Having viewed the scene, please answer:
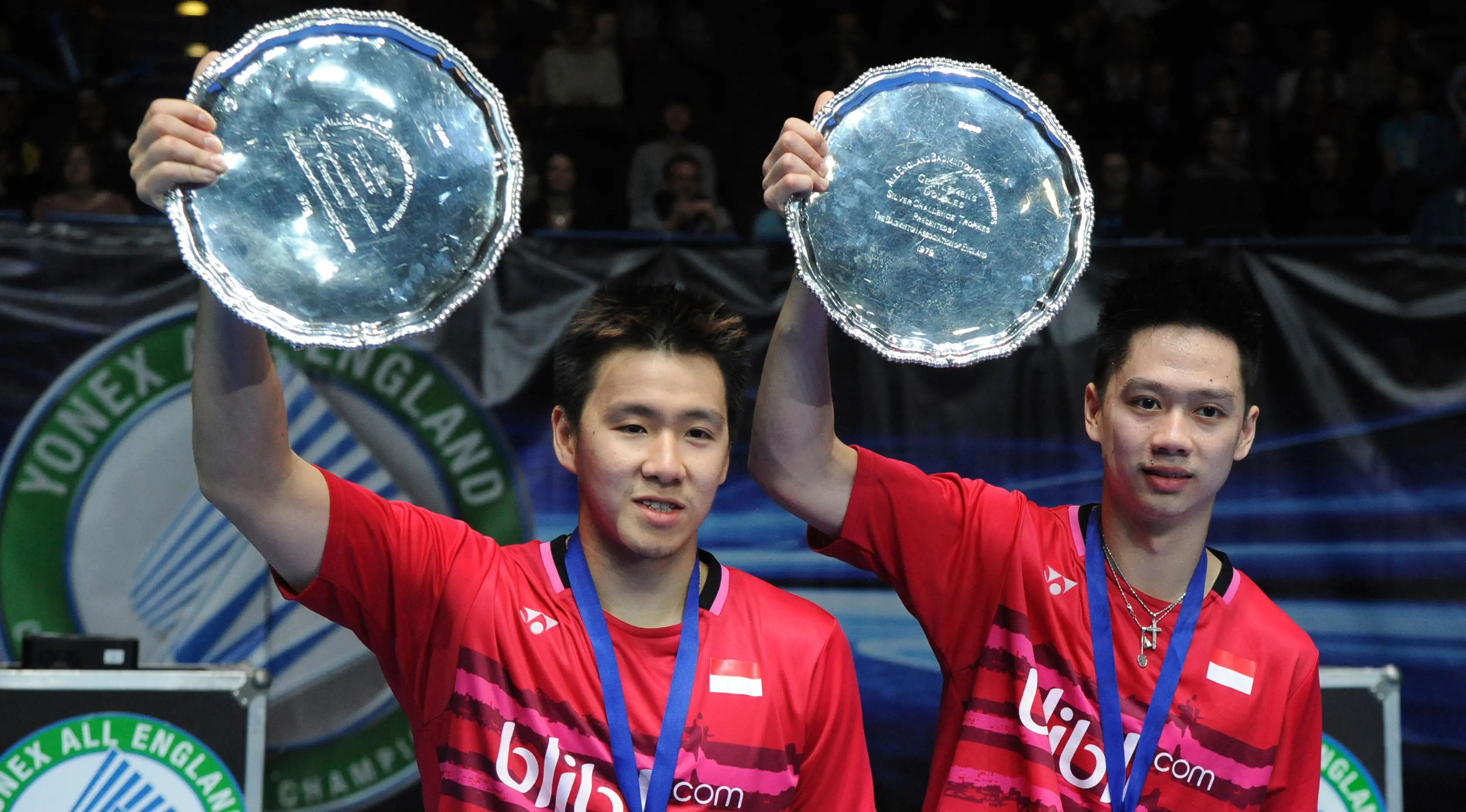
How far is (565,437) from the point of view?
232 cm

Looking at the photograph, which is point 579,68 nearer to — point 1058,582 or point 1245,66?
point 1245,66

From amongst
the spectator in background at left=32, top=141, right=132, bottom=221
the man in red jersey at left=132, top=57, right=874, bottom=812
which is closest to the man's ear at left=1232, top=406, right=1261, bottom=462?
the man in red jersey at left=132, top=57, right=874, bottom=812

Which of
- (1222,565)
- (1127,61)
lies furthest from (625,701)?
(1127,61)

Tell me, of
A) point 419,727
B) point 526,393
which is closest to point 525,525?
point 526,393

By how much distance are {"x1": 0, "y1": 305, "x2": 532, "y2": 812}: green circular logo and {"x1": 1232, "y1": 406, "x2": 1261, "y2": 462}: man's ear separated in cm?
268

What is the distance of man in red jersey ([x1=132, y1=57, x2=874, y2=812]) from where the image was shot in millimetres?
2020

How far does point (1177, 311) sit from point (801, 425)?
29.2 inches

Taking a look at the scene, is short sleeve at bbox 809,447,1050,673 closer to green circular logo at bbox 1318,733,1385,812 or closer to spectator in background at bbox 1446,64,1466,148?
green circular logo at bbox 1318,733,1385,812

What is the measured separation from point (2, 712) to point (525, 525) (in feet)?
5.49

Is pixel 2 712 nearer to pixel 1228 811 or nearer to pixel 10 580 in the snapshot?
pixel 10 580

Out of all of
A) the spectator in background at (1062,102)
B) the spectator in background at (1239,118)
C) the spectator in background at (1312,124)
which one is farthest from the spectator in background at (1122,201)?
the spectator in background at (1312,124)

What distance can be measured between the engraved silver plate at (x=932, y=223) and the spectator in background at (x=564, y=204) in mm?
4005

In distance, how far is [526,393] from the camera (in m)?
4.69

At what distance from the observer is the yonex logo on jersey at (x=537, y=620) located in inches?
85.5
